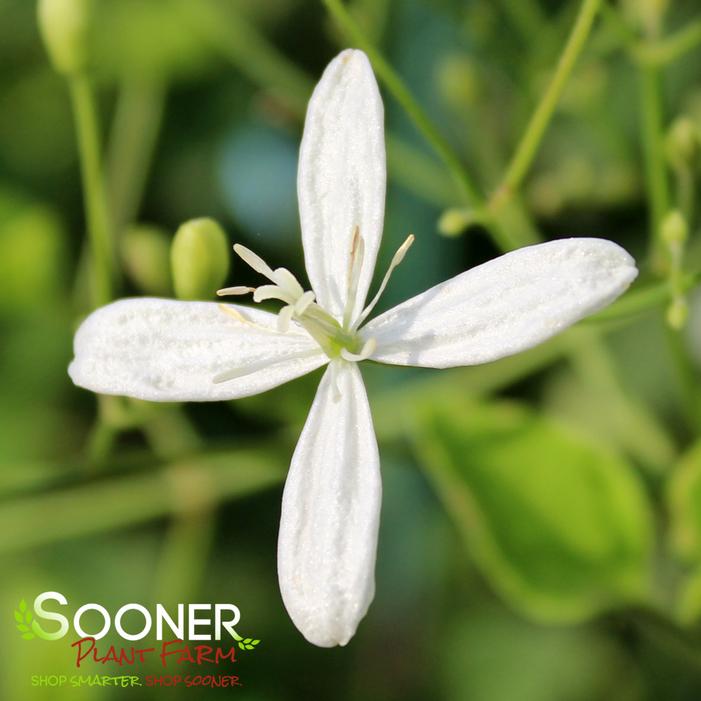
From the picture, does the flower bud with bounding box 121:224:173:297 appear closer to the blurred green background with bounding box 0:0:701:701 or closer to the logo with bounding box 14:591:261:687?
the blurred green background with bounding box 0:0:701:701

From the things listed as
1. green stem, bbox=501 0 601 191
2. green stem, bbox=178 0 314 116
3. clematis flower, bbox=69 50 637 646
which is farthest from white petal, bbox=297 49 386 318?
green stem, bbox=178 0 314 116

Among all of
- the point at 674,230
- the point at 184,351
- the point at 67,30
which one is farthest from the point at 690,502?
the point at 67,30

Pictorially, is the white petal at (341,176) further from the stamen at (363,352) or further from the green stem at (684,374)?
the green stem at (684,374)

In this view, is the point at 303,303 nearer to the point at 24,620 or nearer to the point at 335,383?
the point at 335,383

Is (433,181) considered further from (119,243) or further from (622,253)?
(622,253)

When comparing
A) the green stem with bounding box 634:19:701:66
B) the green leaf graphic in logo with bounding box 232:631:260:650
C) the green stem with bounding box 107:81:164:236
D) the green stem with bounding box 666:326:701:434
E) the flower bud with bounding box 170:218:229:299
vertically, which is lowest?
the green leaf graphic in logo with bounding box 232:631:260:650

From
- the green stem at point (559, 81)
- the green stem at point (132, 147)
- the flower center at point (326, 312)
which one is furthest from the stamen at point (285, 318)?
the green stem at point (132, 147)
